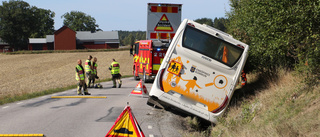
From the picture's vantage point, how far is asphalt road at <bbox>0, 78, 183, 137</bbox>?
9297mm

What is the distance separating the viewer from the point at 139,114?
12.1 metres

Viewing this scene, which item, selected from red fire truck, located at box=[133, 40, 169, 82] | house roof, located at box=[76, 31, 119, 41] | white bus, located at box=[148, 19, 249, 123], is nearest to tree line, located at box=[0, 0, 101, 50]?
house roof, located at box=[76, 31, 119, 41]

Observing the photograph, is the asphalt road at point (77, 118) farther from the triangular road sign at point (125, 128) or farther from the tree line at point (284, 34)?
the tree line at point (284, 34)

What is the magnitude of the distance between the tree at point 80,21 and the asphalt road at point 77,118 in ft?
396

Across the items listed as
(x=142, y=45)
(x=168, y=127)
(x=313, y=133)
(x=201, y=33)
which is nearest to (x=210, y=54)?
(x=201, y=33)

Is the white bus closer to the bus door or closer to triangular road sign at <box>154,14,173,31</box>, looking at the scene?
the bus door

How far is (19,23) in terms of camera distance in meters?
112

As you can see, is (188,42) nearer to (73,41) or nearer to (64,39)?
(64,39)

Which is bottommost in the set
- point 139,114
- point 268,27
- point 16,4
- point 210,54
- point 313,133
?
point 139,114

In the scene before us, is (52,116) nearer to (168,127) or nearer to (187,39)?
(168,127)

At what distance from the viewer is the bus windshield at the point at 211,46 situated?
34.4 ft

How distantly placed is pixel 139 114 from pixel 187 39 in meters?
2.99

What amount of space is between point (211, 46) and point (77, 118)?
169 inches

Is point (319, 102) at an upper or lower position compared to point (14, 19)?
lower
